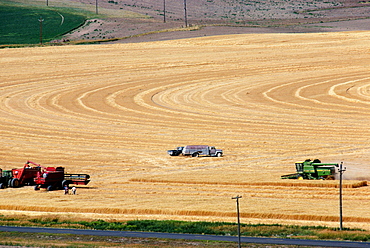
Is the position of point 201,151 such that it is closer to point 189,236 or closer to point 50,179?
point 50,179

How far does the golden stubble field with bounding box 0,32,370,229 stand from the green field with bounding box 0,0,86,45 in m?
22.6

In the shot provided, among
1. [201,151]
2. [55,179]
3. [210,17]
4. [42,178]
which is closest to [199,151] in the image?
[201,151]

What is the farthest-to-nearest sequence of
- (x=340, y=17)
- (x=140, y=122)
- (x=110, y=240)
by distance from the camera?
1. (x=340, y=17)
2. (x=140, y=122)
3. (x=110, y=240)

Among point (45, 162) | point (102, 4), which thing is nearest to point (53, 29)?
point (102, 4)

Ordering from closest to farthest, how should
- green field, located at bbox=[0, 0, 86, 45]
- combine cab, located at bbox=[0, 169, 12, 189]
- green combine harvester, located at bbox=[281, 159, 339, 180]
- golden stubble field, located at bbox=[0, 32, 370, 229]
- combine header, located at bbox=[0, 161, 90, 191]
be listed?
1. golden stubble field, located at bbox=[0, 32, 370, 229]
2. green combine harvester, located at bbox=[281, 159, 339, 180]
3. combine header, located at bbox=[0, 161, 90, 191]
4. combine cab, located at bbox=[0, 169, 12, 189]
5. green field, located at bbox=[0, 0, 86, 45]

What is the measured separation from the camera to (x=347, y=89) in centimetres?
6938

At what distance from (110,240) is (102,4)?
409 feet

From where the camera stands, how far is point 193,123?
58.5m

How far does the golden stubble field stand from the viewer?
37.2m

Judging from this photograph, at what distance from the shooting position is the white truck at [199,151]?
48219 millimetres

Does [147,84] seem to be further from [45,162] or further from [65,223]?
[65,223]

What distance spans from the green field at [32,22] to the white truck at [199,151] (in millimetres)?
70078

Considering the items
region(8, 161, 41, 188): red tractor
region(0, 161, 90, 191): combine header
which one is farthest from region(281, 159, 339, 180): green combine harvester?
region(8, 161, 41, 188): red tractor

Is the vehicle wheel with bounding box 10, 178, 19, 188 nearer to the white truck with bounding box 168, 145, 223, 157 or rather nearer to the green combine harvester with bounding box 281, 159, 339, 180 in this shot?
the white truck with bounding box 168, 145, 223, 157
